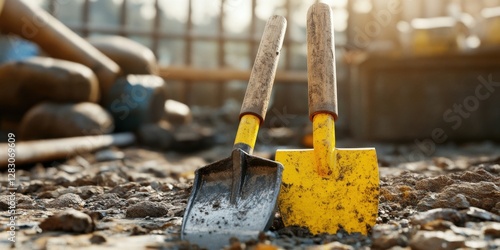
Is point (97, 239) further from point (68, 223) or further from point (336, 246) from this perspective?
point (336, 246)

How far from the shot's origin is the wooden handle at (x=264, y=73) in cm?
192

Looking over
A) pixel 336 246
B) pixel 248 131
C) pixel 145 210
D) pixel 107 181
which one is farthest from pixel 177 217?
pixel 107 181

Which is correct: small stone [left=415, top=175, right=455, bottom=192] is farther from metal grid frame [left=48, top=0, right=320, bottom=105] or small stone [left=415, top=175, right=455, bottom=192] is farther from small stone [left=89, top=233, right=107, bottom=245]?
metal grid frame [left=48, top=0, right=320, bottom=105]

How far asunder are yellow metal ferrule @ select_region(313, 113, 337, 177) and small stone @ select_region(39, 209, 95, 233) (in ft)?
2.56

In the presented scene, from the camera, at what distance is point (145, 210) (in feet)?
6.15

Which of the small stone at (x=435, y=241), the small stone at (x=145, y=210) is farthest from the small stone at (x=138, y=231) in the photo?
the small stone at (x=435, y=241)

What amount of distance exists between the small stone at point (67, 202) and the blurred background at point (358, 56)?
15.3 feet

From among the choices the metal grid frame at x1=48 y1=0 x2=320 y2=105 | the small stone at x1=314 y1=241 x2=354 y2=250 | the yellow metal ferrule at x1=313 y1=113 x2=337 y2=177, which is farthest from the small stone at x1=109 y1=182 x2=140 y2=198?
the metal grid frame at x1=48 y1=0 x2=320 y2=105

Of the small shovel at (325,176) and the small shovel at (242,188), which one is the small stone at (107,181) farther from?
the small shovel at (325,176)

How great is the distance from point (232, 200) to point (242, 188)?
0.06 meters

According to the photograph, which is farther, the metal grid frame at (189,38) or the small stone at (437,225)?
the metal grid frame at (189,38)

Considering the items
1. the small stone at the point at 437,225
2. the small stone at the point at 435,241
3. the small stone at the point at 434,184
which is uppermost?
the small stone at the point at 434,184

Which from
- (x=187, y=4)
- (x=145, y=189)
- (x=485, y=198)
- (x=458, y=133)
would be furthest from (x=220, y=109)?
(x=485, y=198)

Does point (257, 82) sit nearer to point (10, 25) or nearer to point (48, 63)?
point (48, 63)
